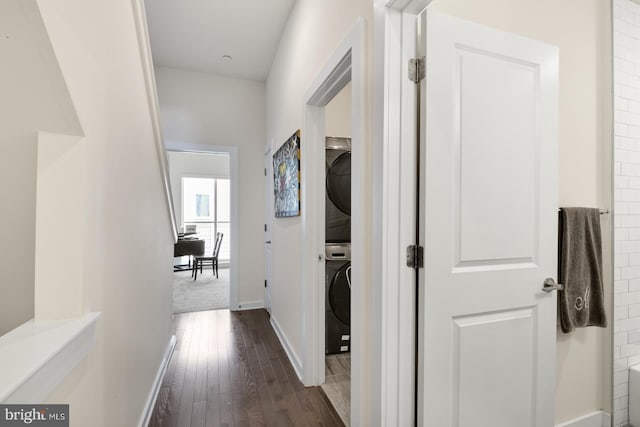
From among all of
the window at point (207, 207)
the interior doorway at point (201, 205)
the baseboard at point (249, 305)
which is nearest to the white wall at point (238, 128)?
the baseboard at point (249, 305)

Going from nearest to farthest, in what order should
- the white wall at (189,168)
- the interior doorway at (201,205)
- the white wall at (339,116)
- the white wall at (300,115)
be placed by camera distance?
the white wall at (300,115), the white wall at (339,116), the interior doorway at (201,205), the white wall at (189,168)

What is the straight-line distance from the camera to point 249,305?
385 cm

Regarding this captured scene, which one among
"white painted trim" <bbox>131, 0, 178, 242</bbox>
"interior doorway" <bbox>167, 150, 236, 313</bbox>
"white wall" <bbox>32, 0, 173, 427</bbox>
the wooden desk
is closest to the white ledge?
"white wall" <bbox>32, 0, 173, 427</bbox>

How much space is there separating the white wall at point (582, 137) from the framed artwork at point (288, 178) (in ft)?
5.17

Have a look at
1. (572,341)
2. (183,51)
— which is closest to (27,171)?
(572,341)

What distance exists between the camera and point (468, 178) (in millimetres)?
1145

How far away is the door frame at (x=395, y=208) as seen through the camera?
1087mm

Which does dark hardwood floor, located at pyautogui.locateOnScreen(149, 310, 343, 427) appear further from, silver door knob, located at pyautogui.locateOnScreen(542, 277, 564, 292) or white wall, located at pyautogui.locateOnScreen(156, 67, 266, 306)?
silver door knob, located at pyautogui.locateOnScreen(542, 277, 564, 292)

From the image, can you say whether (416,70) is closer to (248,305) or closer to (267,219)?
(267,219)

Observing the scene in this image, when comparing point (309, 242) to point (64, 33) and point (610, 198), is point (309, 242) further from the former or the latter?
point (610, 198)

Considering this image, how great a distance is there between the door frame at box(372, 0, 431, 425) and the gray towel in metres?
0.95

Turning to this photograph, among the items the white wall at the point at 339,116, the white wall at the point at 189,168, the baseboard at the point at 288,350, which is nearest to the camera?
the baseboard at the point at 288,350

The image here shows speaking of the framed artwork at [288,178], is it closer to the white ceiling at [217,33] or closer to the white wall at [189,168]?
the white ceiling at [217,33]

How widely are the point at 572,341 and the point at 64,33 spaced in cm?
254
